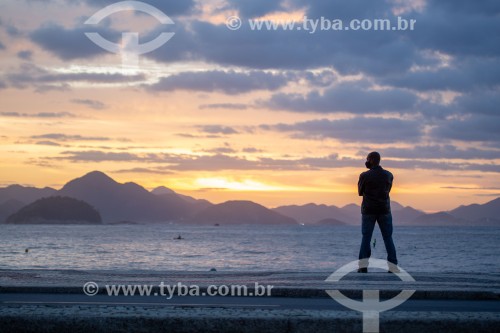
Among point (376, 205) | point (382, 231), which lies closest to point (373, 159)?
point (376, 205)

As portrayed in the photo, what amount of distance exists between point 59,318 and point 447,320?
2.76m

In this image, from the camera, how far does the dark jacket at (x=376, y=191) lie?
11.4 m

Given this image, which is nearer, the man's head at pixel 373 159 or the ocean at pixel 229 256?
the man's head at pixel 373 159

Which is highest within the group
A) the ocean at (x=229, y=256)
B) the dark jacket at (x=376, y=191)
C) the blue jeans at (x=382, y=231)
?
the dark jacket at (x=376, y=191)

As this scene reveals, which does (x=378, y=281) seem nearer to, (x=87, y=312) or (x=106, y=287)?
(x=106, y=287)

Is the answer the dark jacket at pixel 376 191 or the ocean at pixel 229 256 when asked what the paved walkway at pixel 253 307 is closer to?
the dark jacket at pixel 376 191

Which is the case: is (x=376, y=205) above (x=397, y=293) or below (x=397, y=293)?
above

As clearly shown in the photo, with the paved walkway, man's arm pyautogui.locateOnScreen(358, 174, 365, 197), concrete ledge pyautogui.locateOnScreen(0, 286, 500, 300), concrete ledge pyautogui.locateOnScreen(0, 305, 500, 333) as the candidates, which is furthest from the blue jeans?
concrete ledge pyautogui.locateOnScreen(0, 305, 500, 333)

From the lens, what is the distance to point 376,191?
11391 millimetres

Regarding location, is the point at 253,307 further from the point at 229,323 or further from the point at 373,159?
the point at 373,159

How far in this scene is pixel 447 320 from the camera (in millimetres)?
5047

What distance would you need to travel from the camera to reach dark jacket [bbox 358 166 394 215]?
1138cm

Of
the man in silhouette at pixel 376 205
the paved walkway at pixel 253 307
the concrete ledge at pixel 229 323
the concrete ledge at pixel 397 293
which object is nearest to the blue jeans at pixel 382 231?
the man in silhouette at pixel 376 205

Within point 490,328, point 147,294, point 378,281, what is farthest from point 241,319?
point 378,281
